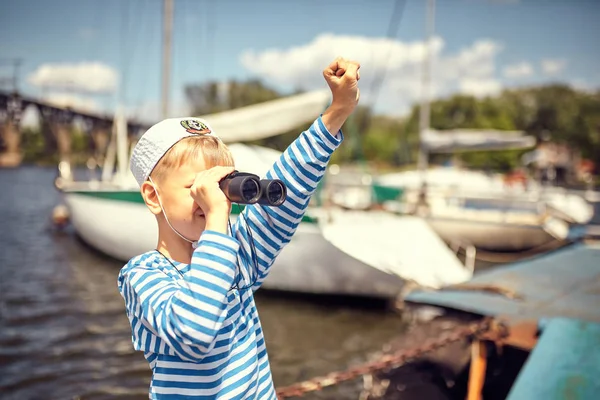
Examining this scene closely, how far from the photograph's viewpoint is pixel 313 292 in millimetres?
8164

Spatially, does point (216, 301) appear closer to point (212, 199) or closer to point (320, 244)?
point (212, 199)

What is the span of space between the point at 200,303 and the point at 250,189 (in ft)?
0.87

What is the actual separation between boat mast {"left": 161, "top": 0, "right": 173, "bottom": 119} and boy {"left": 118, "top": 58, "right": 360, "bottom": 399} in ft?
35.9

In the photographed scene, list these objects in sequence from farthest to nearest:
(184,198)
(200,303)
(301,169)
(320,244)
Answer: (320,244)
(301,169)
(184,198)
(200,303)

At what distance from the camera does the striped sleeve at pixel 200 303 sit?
3.38 feet

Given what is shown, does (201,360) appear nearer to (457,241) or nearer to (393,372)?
(393,372)

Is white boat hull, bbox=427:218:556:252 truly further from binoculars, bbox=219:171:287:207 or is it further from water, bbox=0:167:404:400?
binoculars, bbox=219:171:287:207

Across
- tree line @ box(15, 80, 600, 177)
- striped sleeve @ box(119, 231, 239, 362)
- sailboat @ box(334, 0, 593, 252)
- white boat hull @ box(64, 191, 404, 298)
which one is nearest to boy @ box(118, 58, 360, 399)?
striped sleeve @ box(119, 231, 239, 362)

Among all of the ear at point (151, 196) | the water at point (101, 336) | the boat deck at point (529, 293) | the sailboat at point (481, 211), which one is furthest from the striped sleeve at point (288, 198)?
the sailboat at point (481, 211)

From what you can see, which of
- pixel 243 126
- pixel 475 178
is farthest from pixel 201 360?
pixel 475 178

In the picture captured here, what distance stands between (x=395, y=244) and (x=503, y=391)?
420 cm

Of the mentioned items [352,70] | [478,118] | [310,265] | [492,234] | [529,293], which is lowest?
[478,118]

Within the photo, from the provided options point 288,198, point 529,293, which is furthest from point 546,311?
point 288,198

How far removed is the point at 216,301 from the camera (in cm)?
104
